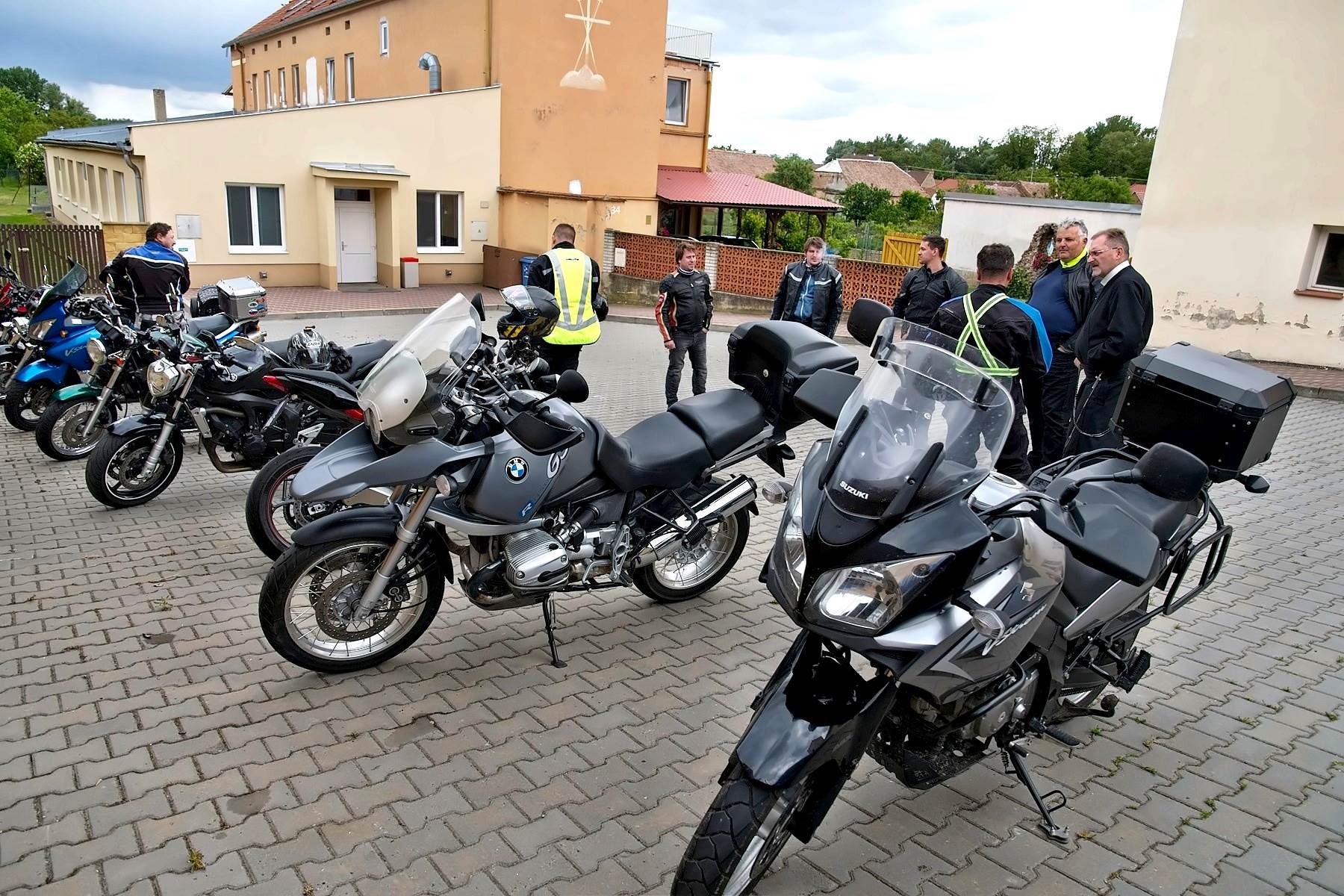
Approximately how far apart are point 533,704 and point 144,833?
57.8 inches

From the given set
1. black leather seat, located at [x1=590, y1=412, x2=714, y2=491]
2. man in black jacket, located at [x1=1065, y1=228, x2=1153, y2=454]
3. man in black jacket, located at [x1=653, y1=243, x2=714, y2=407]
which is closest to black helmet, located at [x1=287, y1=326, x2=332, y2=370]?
black leather seat, located at [x1=590, y1=412, x2=714, y2=491]

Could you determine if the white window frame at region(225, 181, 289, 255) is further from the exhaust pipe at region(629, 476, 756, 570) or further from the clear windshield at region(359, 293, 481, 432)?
the exhaust pipe at region(629, 476, 756, 570)

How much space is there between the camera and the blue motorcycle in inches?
287

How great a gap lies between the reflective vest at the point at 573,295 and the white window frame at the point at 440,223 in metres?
14.7

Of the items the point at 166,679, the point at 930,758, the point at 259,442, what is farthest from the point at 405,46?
the point at 930,758

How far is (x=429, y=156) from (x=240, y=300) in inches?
599

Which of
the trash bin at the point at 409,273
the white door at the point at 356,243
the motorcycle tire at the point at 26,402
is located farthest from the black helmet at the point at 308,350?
the white door at the point at 356,243

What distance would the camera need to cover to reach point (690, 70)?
2878cm

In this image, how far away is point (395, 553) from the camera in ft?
12.7

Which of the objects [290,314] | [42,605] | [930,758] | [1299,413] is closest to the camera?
[930,758]

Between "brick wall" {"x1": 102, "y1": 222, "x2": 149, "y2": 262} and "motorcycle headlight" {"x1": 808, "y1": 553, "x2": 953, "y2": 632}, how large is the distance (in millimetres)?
17345

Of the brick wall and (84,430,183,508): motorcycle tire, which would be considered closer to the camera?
(84,430,183,508): motorcycle tire

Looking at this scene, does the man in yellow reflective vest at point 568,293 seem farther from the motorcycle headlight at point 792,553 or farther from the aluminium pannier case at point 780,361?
the motorcycle headlight at point 792,553

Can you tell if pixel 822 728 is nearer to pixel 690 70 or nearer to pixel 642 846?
pixel 642 846
